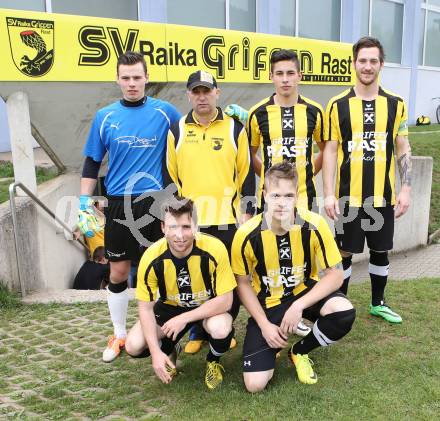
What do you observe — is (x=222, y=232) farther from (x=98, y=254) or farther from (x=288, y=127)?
(x=98, y=254)

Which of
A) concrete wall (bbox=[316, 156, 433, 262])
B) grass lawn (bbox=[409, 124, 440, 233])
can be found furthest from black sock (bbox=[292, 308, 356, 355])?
grass lawn (bbox=[409, 124, 440, 233])

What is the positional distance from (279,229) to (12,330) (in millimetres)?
2726

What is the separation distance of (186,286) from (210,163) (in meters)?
0.88

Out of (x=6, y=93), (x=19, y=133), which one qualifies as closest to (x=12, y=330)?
(x=19, y=133)

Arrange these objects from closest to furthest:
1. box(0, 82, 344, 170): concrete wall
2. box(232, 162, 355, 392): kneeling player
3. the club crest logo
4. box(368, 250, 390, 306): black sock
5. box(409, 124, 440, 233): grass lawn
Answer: box(232, 162, 355, 392): kneeling player
box(368, 250, 390, 306): black sock
the club crest logo
box(0, 82, 344, 170): concrete wall
box(409, 124, 440, 233): grass lawn

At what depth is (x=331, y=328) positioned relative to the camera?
3.23 metres

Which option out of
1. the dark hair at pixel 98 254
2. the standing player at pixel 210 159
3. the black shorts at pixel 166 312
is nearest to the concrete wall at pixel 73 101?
the dark hair at pixel 98 254

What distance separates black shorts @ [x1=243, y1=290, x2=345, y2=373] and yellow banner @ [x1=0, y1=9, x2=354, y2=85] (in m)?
3.63

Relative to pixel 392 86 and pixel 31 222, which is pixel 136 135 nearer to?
pixel 31 222

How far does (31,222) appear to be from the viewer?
5.42 meters

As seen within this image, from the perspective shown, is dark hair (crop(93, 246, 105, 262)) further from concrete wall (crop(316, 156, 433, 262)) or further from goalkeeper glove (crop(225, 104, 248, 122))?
concrete wall (crop(316, 156, 433, 262))

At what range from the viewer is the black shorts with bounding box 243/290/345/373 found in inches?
127

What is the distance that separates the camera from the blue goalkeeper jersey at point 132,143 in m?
3.66

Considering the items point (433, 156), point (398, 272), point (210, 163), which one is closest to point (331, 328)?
point (210, 163)
